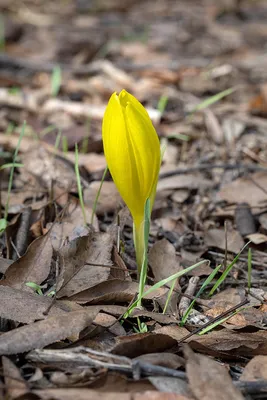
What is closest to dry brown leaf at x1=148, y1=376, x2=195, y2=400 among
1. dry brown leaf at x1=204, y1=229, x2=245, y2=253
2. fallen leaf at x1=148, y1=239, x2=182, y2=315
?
fallen leaf at x1=148, y1=239, x2=182, y2=315

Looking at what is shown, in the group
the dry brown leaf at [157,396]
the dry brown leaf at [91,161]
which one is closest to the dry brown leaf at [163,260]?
the dry brown leaf at [157,396]

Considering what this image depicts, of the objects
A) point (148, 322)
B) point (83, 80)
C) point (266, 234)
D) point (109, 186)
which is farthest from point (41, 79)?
point (148, 322)

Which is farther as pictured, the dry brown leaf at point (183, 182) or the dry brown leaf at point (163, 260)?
the dry brown leaf at point (183, 182)

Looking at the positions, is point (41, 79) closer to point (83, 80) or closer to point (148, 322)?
point (83, 80)

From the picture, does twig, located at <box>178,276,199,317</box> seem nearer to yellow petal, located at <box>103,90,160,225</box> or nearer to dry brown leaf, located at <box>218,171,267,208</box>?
yellow petal, located at <box>103,90,160,225</box>

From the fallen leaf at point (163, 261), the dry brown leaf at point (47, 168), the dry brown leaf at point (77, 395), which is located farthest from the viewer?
the dry brown leaf at point (47, 168)

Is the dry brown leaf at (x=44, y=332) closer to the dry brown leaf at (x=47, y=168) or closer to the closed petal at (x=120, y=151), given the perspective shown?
the closed petal at (x=120, y=151)

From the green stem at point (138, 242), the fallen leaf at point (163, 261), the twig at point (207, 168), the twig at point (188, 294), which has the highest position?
the green stem at point (138, 242)
